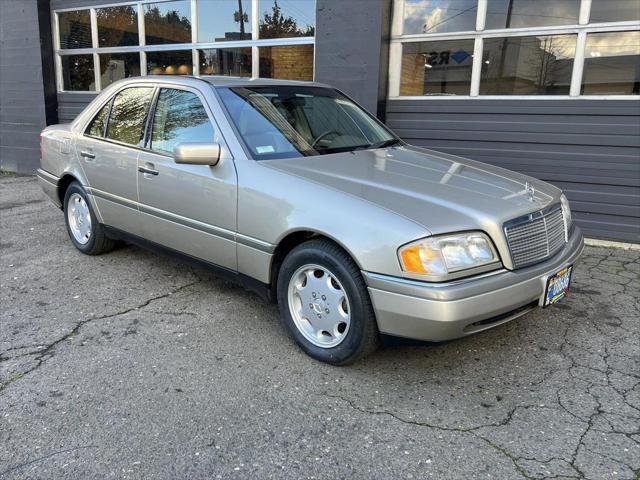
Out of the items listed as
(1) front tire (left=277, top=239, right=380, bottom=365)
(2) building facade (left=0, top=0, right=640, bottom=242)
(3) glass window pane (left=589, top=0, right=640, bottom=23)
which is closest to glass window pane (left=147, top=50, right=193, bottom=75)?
(2) building facade (left=0, top=0, right=640, bottom=242)

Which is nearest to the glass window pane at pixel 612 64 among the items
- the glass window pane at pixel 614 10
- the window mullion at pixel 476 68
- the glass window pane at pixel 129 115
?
the glass window pane at pixel 614 10

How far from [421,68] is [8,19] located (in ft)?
26.3

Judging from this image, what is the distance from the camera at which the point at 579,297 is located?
436cm

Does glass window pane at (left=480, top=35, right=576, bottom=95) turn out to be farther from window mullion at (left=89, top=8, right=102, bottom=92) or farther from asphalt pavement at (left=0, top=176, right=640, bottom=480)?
window mullion at (left=89, top=8, right=102, bottom=92)

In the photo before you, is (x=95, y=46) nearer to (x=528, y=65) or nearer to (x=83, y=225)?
(x=83, y=225)

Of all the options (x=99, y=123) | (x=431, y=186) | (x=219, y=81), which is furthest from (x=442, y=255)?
(x=99, y=123)

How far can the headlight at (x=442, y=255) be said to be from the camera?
269 centimetres

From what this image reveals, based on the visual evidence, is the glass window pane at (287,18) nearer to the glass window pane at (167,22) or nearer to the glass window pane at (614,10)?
the glass window pane at (167,22)

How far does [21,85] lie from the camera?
1027 centimetres

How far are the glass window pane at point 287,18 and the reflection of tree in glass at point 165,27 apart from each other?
150 cm

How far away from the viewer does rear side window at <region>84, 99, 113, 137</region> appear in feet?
15.7

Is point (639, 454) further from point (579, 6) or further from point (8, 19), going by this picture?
point (8, 19)

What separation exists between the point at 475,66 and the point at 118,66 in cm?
640

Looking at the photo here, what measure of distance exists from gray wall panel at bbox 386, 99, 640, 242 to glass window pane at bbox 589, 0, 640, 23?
0.86 metres
